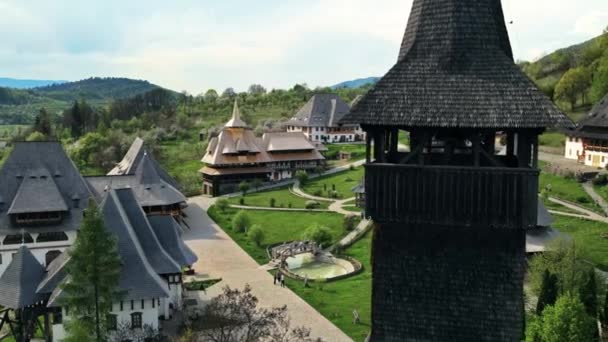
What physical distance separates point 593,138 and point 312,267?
34708mm

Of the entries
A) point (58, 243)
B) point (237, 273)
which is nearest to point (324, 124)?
point (237, 273)

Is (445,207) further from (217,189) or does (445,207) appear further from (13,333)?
(217,189)

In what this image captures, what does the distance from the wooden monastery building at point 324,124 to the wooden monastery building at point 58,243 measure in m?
49.2

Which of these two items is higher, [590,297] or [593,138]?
[593,138]

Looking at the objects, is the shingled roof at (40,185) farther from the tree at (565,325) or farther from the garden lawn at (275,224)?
the tree at (565,325)

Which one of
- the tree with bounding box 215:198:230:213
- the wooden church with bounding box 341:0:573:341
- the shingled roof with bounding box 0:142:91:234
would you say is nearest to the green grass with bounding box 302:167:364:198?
the tree with bounding box 215:198:230:213

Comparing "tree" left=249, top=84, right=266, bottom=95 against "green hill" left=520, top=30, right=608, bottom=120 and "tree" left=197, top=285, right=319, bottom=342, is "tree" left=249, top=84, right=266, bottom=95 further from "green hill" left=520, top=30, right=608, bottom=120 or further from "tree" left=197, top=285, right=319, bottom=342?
"tree" left=197, top=285, right=319, bottom=342

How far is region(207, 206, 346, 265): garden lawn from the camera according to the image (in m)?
43.2

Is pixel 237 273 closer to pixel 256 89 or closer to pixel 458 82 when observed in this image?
pixel 458 82

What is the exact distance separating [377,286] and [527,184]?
4634 millimetres

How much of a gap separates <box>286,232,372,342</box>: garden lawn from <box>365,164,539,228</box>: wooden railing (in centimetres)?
1292

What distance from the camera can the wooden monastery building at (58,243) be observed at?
2598 cm

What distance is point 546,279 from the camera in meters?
23.0

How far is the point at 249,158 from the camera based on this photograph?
6712 cm
